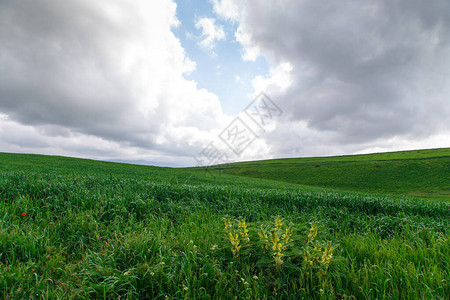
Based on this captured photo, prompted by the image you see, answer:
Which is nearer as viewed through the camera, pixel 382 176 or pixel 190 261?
pixel 190 261

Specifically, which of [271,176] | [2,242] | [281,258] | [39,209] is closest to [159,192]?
[39,209]

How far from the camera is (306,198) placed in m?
8.07

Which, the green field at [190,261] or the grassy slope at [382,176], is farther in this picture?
the grassy slope at [382,176]

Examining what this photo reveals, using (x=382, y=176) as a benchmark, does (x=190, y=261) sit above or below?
below

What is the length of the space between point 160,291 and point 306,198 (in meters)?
6.88

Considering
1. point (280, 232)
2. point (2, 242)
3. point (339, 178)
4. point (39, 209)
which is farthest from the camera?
point (339, 178)

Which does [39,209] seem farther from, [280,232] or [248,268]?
[280,232]

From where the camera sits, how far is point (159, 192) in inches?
285

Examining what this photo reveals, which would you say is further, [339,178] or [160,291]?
[339,178]

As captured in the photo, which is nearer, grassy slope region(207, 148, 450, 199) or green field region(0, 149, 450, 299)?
green field region(0, 149, 450, 299)

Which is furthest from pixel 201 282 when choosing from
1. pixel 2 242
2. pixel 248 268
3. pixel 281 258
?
pixel 2 242

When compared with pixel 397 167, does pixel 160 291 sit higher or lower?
lower

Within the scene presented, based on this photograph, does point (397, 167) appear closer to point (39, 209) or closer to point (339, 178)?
point (339, 178)

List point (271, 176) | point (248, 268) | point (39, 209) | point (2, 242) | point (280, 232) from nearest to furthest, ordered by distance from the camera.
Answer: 1. point (248, 268)
2. point (280, 232)
3. point (2, 242)
4. point (39, 209)
5. point (271, 176)
